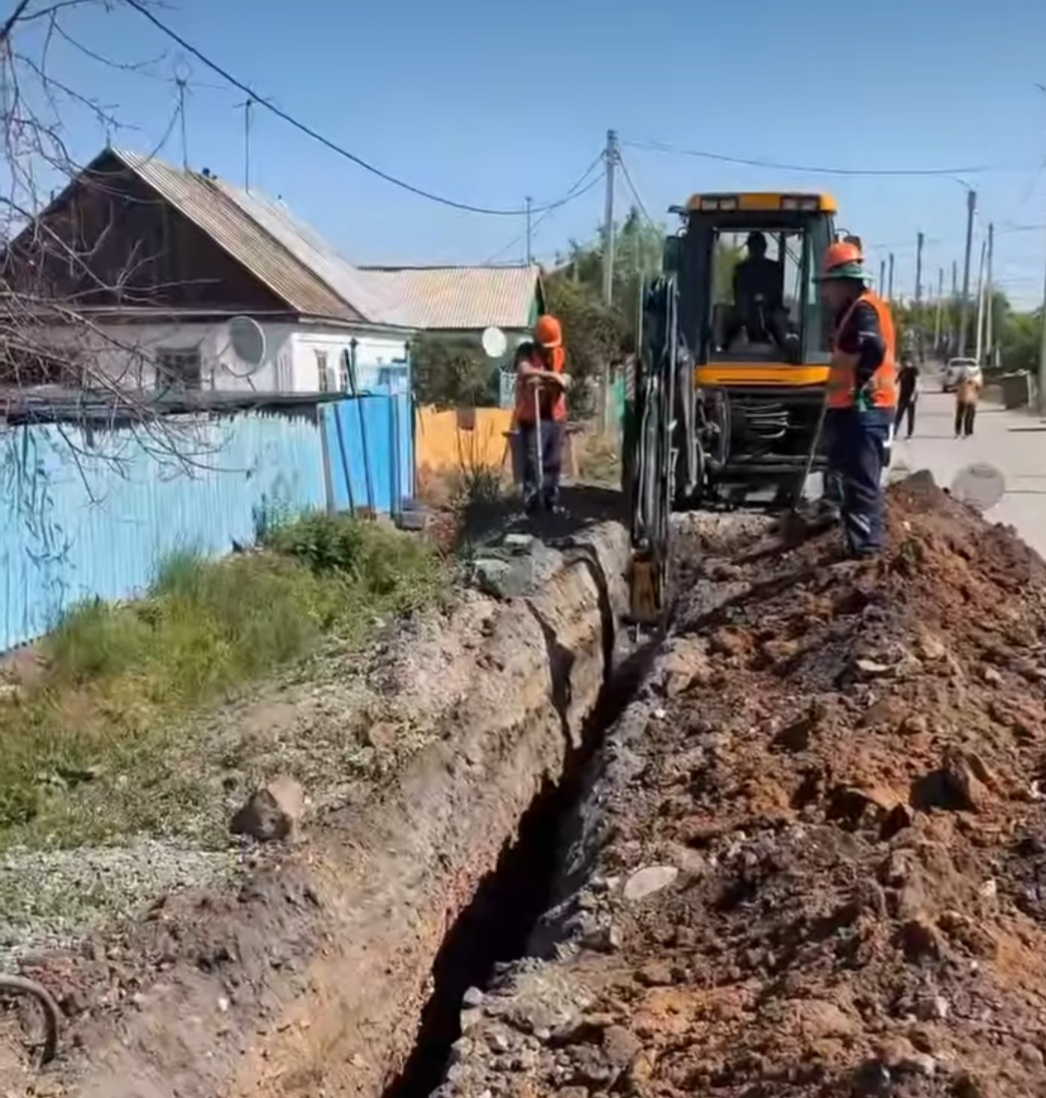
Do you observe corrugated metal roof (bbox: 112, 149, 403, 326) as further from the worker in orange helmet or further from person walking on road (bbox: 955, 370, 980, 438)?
the worker in orange helmet

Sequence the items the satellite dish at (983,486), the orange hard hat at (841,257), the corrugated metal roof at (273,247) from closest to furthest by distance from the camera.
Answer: the orange hard hat at (841,257) → the satellite dish at (983,486) → the corrugated metal roof at (273,247)

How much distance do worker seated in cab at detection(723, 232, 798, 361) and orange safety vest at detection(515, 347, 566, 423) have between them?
60.6 inches

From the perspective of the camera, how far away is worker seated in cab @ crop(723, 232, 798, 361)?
12961 millimetres

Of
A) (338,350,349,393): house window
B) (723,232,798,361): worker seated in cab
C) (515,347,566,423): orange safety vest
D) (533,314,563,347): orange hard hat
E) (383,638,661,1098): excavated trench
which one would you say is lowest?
(383,638,661,1098): excavated trench

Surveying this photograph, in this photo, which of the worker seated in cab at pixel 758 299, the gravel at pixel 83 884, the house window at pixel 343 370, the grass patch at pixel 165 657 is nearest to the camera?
the gravel at pixel 83 884

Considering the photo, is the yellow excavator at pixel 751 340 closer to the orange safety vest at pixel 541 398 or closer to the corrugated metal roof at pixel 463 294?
the orange safety vest at pixel 541 398

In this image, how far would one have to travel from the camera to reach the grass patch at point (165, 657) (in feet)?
22.9

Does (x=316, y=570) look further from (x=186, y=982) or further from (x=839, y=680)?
(x=186, y=982)

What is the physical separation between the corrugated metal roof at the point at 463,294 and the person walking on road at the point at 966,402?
2062 centimetres

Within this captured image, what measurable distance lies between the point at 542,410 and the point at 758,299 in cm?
208

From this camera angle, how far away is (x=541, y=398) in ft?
43.6

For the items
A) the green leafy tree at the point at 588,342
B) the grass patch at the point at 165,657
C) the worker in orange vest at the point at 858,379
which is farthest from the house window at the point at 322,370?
the worker in orange vest at the point at 858,379

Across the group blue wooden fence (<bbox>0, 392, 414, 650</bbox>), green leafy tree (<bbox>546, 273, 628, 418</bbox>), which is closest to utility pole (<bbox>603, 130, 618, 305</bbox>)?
green leafy tree (<bbox>546, 273, 628, 418</bbox>)

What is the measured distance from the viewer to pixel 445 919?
6.68 m
